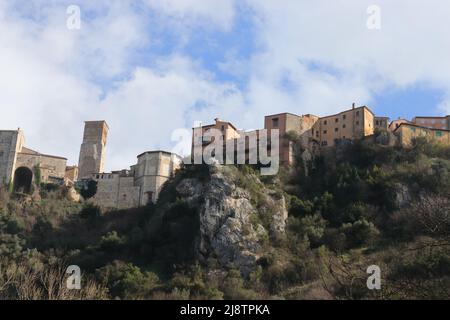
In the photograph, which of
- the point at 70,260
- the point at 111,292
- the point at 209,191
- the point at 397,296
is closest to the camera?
the point at 397,296

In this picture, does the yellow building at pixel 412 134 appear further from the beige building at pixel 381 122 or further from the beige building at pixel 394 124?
the beige building at pixel 381 122

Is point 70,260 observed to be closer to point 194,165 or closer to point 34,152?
point 194,165

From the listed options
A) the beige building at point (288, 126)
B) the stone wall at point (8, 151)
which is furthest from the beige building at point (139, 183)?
the beige building at point (288, 126)

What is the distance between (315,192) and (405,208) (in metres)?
8.93

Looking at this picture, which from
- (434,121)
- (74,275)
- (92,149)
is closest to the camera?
(74,275)

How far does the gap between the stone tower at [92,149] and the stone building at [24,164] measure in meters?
3.25

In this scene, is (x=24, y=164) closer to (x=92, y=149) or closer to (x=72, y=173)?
(x=72, y=173)

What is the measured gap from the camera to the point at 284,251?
4897cm

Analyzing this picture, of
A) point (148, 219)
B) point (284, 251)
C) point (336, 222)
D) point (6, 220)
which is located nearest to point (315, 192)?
point (336, 222)

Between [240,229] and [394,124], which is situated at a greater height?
[394,124]

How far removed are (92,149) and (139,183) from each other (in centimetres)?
965

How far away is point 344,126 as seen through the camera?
64.4m

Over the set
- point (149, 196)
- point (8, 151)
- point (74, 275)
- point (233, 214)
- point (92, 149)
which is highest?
point (92, 149)

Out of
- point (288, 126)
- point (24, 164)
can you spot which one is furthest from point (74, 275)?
point (288, 126)
